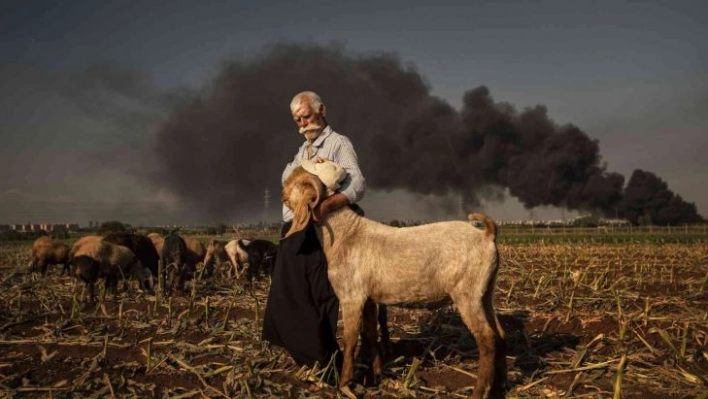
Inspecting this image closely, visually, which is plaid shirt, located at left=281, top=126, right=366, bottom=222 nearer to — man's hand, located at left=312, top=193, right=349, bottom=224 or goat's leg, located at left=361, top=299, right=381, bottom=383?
man's hand, located at left=312, top=193, right=349, bottom=224

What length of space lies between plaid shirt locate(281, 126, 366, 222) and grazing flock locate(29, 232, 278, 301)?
7241 mm

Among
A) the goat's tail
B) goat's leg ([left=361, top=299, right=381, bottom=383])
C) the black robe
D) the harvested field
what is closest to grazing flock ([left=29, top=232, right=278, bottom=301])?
the harvested field

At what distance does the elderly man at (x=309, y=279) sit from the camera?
5086 millimetres

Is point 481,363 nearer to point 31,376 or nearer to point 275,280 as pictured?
point 275,280

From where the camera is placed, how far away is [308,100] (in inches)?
203

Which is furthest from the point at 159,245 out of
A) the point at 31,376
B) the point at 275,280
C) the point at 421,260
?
the point at 421,260

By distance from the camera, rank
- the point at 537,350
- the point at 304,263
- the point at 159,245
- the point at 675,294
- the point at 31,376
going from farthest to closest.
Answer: the point at 159,245, the point at 675,294, the point at 537,350, the point at 31,376, the point at 304,263

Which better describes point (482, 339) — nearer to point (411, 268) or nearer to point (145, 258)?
point (411, 268)

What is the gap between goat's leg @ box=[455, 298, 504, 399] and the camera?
14.9ft

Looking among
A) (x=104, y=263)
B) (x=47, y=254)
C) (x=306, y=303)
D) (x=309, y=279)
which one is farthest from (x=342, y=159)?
(x=47, y=254)

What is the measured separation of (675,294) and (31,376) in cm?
1140

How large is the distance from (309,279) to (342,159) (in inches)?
49.7

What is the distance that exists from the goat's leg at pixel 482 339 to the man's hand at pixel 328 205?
1.40 m

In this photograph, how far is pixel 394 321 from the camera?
26.9 feet
